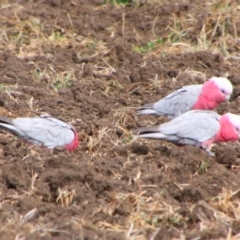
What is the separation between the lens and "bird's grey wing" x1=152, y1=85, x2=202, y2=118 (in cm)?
865

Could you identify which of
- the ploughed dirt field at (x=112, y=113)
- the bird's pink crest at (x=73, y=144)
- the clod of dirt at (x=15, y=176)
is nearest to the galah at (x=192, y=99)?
A: the ploughed dirt field at (x=112, y=113)

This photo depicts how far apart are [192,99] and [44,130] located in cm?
175

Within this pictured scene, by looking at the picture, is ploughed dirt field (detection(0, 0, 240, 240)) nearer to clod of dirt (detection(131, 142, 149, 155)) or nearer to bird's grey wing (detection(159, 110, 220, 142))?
clod of dirt (detection(131, 142, 149, 155))

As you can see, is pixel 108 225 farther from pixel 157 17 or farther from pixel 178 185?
pixel 157 17

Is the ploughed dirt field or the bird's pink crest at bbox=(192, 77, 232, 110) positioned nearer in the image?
the ploughed dirt field

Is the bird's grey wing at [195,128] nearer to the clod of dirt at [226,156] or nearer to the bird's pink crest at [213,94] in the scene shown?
the clod of dirt at [226,156]

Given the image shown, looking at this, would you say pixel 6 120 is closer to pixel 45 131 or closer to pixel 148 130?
pixel 45 131

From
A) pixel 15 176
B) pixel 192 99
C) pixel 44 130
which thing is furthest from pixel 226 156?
pixel 15 176

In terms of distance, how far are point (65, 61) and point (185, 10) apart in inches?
89.6

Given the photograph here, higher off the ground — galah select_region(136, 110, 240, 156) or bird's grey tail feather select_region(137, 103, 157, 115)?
galah select_region(136, 110, 240, 156)

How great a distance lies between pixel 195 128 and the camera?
7.85m

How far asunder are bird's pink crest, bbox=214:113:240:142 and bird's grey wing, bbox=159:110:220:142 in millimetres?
50

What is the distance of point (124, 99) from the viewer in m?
9.06

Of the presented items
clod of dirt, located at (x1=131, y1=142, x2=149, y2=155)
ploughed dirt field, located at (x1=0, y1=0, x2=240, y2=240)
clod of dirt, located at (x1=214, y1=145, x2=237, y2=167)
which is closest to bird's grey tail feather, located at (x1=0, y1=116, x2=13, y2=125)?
ploughed dirt field, located at (x1=0, y1=0, x2=240, y2=240)
